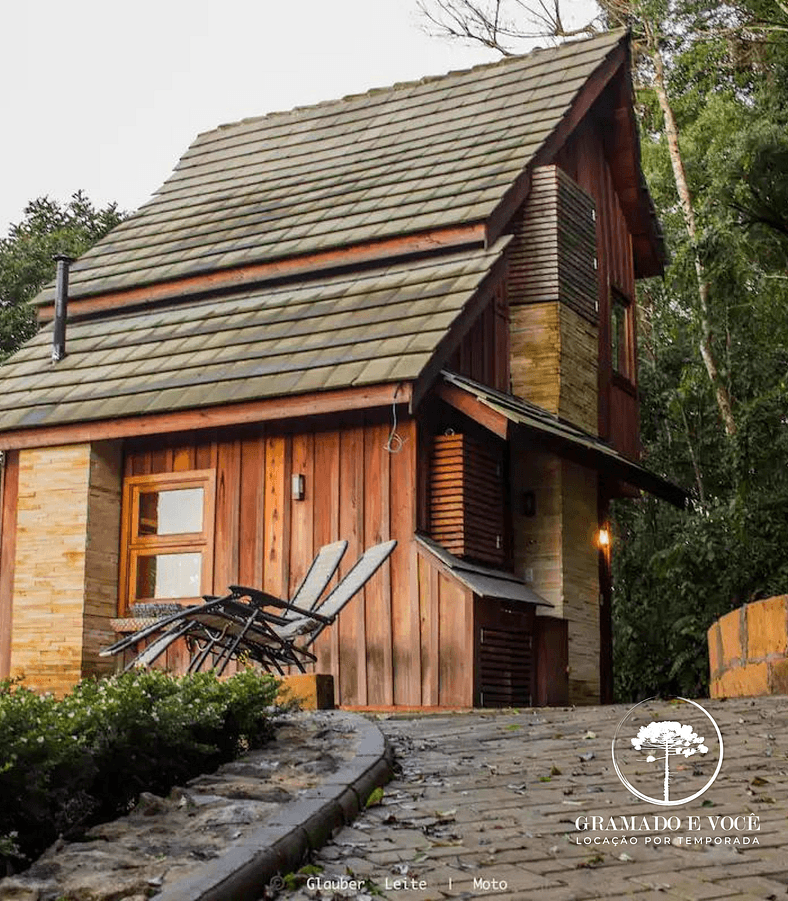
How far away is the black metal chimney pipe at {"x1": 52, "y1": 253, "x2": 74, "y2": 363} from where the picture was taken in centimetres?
1502

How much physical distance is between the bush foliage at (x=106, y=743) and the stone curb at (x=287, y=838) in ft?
2.03

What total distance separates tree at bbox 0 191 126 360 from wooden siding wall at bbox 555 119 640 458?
12.9 metres

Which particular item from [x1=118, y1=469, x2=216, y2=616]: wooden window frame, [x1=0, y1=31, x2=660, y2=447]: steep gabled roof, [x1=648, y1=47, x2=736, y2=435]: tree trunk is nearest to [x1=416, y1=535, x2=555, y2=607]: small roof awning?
[x1=0, y1=31, x2=660, y2=447]: steep gabled roof

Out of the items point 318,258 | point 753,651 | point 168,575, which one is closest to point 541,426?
point 753,651

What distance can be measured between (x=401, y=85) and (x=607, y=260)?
3.96 meters

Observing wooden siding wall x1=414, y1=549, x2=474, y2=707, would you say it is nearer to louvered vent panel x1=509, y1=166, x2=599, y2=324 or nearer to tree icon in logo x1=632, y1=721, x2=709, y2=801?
louvered vent panel x1=509, y1=166, x2=599, y2=324

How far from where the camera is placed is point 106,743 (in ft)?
16.4

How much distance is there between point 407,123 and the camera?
16875 millimetres

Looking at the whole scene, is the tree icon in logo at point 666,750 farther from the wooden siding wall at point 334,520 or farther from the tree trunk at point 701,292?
the tree trunk at point 701,292

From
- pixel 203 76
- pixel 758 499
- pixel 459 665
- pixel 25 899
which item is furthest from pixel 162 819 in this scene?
pixel 203 76

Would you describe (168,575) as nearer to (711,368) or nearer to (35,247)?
(711,368)

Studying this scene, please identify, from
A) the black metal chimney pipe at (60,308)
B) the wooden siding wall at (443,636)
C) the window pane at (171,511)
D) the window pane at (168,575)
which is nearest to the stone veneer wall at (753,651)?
the wooden siding wall at (443,636)

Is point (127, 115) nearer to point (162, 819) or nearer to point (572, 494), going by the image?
point (572, 494)

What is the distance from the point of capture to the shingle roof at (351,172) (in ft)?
47.0
